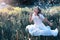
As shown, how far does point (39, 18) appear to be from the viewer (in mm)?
2508

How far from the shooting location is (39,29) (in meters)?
2.49

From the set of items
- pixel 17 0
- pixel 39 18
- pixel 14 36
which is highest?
pixel 17 0

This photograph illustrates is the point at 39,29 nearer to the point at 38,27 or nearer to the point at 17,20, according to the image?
the point at 38,27

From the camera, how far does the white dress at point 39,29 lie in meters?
2.48

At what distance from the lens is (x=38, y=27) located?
2.49 meters

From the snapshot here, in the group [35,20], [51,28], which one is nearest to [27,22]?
[35,20]

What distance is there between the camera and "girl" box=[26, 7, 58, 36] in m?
2.48

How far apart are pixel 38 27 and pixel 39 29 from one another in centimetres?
2

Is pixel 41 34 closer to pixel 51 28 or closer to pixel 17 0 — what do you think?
pixel 51 28

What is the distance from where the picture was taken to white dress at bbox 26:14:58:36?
2479mm

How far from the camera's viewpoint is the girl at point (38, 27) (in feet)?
8.13

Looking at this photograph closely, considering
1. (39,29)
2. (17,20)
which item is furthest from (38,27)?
(17,20)

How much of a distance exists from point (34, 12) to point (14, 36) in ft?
0.98

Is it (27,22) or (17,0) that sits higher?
(17,0)
